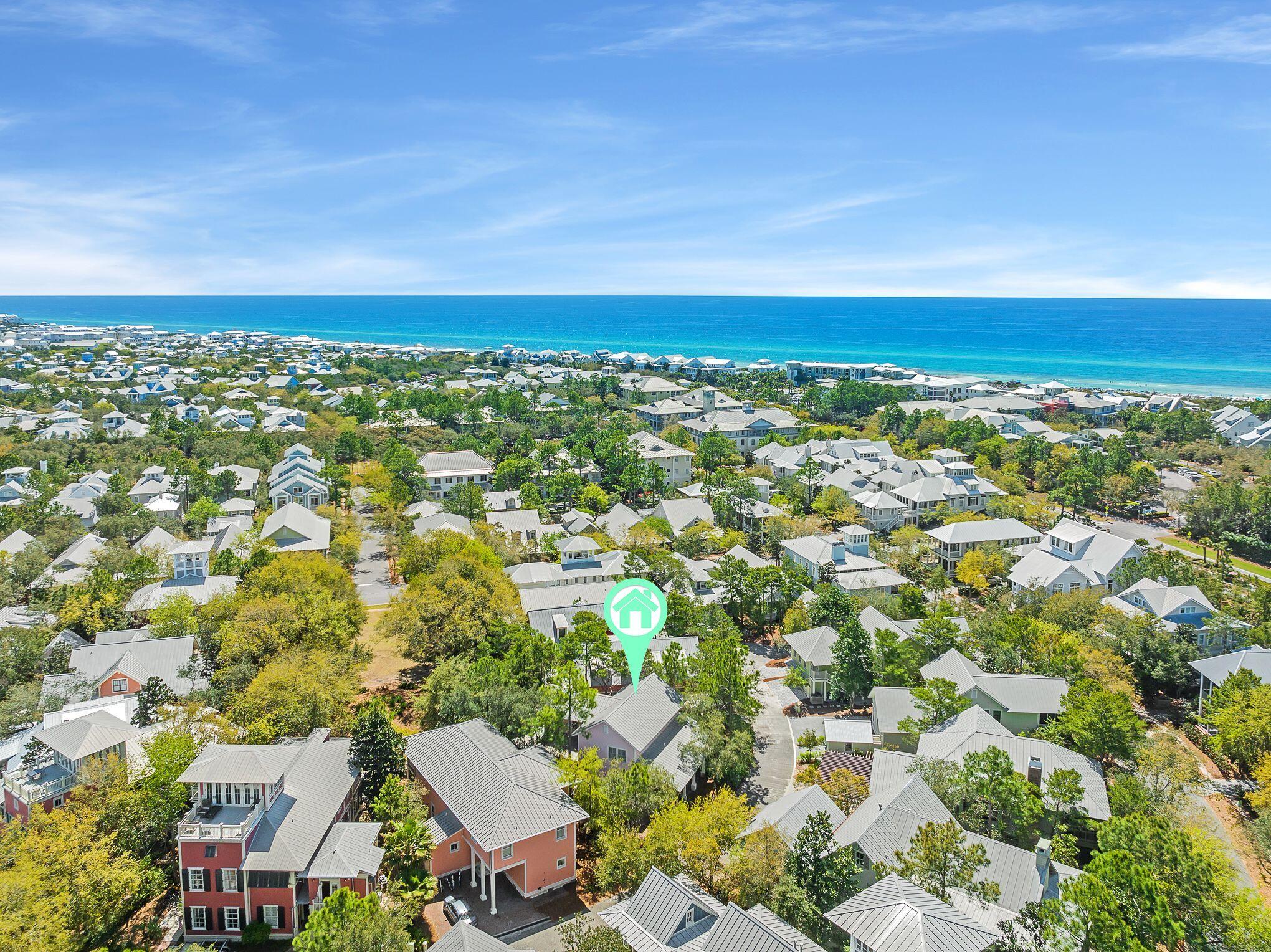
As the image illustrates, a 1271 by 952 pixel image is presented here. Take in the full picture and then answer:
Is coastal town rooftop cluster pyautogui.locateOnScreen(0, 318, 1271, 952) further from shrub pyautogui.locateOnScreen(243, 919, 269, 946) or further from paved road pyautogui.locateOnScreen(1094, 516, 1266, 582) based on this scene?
paved road pyautogui.locateOnScreen(1094, 516, 1266, 582)

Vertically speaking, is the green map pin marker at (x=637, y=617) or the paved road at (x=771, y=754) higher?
the green map pin marker at (x=637, y=617)

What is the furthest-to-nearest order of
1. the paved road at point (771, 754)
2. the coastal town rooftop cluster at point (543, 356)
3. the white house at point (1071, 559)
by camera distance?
the coastal town rooftop cluster at point (543, 356), the white house at point (1071, 559), the paved road at point (771, 754)

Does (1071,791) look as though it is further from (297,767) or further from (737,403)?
(737,403)

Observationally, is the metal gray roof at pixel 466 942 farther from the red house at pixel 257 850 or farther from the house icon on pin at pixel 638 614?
the house icon on pin at pixel 638 614

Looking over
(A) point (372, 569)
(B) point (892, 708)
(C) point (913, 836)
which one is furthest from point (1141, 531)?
(A) point (372, 569)

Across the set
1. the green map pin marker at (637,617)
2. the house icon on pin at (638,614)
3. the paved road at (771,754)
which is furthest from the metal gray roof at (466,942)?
the house icon on pin at (638,614)

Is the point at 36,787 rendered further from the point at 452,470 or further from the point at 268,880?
the point at 452,470

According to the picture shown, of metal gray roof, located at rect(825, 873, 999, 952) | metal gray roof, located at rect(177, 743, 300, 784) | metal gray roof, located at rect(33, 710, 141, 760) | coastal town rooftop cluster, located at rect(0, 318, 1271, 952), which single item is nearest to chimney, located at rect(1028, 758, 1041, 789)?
coastal town rooftop cluster, located at rect(0, 318, 1271, 952)
